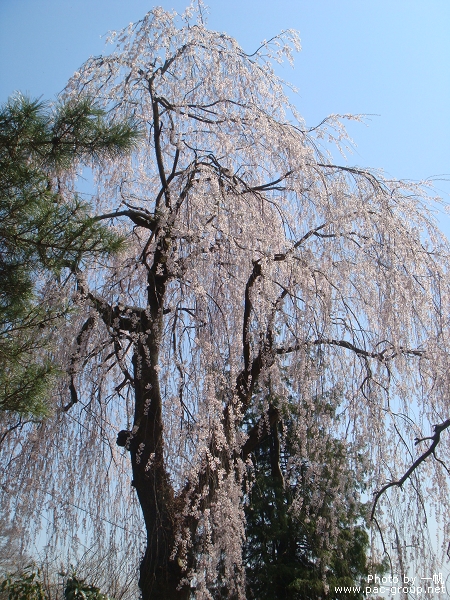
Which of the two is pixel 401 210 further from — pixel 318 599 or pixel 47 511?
pixel 318 599

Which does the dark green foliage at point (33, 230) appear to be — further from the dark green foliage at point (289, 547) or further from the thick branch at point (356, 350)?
the dark green foliage at point (289, 547)

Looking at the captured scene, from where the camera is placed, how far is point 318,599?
196 inches

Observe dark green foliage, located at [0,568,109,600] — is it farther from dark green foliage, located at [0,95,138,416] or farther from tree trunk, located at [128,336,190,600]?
dark green foliage, located at [0,95,138,416]

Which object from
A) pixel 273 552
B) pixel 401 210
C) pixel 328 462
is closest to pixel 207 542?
pixel 328 462

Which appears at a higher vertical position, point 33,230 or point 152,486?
point 33,230

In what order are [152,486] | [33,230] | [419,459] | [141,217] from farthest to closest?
[141,217]
[152,486]
[419,459]
[33,230]

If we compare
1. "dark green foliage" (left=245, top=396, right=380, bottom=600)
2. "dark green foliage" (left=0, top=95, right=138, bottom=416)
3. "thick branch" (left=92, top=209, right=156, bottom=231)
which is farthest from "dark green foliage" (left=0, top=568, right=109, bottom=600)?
"thick branch" (left=92, top=209, right=156, bottom=231)

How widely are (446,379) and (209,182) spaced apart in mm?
1761

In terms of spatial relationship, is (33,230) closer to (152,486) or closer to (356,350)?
(152,486)

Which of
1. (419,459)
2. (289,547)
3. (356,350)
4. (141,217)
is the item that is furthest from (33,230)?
(289,547)

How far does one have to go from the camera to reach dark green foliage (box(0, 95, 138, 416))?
2.37 meters

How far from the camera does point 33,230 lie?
2424 mm

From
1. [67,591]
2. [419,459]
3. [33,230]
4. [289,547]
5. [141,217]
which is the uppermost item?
[141,217]

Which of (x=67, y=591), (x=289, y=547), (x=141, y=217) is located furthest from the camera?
(x=289, y=547)
